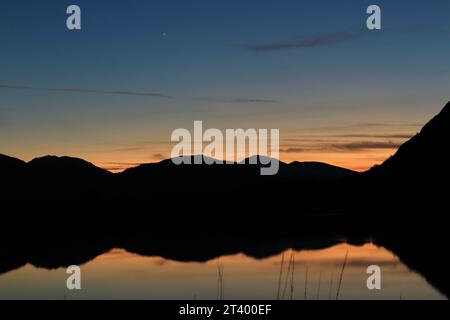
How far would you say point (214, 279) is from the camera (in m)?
30.6

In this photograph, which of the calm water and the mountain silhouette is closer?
the calm water

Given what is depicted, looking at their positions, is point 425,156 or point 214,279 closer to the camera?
point 214,279

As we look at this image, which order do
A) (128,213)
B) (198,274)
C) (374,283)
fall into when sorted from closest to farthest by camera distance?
1. (374,283)
2. (198,274)
3. (128,213)

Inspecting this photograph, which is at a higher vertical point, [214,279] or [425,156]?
[425,156]

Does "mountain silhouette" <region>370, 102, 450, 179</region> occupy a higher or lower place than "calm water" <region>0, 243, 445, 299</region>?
higher

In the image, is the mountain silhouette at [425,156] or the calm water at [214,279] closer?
the calm water at [214,279]

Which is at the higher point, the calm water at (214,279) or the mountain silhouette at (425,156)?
the mountain silhouette at (425,156)

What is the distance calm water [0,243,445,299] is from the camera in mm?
25859

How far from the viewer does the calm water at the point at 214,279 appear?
2586 centimetres
